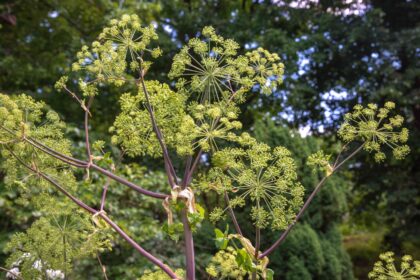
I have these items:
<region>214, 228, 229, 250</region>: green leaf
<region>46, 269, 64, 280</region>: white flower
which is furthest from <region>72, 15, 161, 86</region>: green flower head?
<region>46, 269, 64, 280</region>: white flower

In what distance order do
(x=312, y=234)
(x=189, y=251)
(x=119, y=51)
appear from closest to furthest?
1. (x=189, y=251)
2. (x=119, y=51)
3. (x=312, y=234)

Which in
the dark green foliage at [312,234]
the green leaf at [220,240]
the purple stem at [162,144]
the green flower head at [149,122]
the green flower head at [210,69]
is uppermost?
the dark green foliage at [312,234]

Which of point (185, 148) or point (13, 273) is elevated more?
point (185, 148)

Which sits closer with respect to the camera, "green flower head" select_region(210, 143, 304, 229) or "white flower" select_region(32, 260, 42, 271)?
"green flower head" select_region(210, 143, 304, 229)

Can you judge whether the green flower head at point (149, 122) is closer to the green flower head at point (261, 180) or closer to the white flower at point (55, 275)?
the green flower head at point (261, 180)

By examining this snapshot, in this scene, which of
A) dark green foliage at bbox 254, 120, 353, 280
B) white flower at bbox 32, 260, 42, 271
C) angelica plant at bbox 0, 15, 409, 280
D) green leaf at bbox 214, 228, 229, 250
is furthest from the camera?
dark green foliage at bbox 254, 120, 353, 280

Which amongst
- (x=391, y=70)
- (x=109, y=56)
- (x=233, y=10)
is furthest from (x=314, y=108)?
(x=109, y=56)

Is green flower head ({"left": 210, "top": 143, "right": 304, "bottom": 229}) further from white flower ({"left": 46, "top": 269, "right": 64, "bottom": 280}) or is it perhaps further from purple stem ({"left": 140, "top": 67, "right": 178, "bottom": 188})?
white flower ({"left": 46, "top": 269, "right": 64, "bottom": 280})

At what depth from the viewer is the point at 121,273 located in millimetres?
5883

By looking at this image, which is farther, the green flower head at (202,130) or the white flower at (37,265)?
the white flower at (37,265)

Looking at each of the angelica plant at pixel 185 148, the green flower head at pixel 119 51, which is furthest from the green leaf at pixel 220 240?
the green flower head at pixel 119 51

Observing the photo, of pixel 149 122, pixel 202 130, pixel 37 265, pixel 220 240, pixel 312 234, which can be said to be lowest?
pixel 220 240

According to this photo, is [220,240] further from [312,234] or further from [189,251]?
[312,234]

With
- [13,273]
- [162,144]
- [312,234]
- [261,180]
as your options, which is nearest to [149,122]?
[162,144]
